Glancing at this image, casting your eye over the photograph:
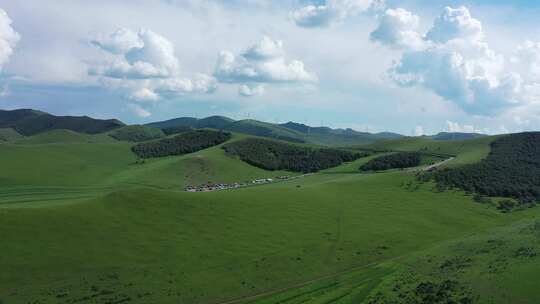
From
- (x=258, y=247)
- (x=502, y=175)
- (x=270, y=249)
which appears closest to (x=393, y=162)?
(x=502, y=175)

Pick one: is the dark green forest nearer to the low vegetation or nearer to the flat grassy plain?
the flat grassy plain

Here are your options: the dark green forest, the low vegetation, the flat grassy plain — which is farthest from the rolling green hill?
the low vegetation

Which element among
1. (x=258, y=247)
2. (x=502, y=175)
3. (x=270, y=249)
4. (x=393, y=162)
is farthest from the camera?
(x=393, y=162)

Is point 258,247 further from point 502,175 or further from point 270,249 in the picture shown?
point 502,175

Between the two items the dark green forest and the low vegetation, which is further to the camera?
the low vegetation

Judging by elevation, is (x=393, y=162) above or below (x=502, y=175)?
above

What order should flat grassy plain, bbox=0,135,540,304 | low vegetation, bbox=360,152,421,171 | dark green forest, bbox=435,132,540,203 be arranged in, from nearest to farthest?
flat grassy plain, bbox=0,135,540,304 → dark green forest, bbox=435,132,540,203 → low vegetation, bbox=360,152,421,171

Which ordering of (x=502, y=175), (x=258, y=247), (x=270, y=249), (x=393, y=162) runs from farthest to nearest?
(x=393, y=162) < (x=502, y=175) < (x=258, y=247) < (x=270, y=249)
